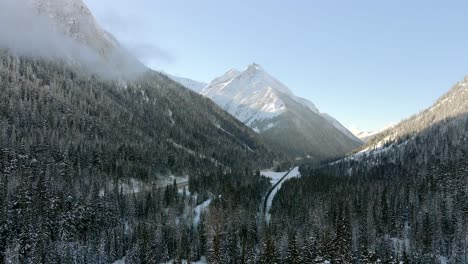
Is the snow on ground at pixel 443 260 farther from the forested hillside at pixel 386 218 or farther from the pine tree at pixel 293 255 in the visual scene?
the pine tree at pixel 293 255

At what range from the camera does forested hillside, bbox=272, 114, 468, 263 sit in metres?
115

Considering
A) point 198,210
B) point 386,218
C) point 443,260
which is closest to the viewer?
point 443,260

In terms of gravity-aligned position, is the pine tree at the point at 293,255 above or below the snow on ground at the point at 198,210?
below

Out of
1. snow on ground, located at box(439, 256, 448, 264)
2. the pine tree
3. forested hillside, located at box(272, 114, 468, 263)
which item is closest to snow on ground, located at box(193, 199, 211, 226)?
forested hillside, located at box(272, 114, 468, 263)

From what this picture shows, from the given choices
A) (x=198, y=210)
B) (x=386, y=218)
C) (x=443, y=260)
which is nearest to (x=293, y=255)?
(x=443, y=260)

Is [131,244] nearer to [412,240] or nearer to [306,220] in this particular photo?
[306,220]

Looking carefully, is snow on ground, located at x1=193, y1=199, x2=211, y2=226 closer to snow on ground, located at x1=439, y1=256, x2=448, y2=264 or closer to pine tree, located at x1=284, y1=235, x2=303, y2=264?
pine tree, located at x1=284, y1=235, x2=303, y2=264

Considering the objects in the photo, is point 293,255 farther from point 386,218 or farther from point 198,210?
point 198,210

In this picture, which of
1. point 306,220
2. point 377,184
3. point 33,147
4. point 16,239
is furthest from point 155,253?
point 377,184

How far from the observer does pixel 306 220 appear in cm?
15525

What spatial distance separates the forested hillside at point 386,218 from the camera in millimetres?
115238

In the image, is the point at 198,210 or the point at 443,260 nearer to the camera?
the point at 443,260

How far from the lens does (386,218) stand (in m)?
148

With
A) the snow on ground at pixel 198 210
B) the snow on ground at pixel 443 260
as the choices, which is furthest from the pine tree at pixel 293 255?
the snow on ground at pixel 198 210
